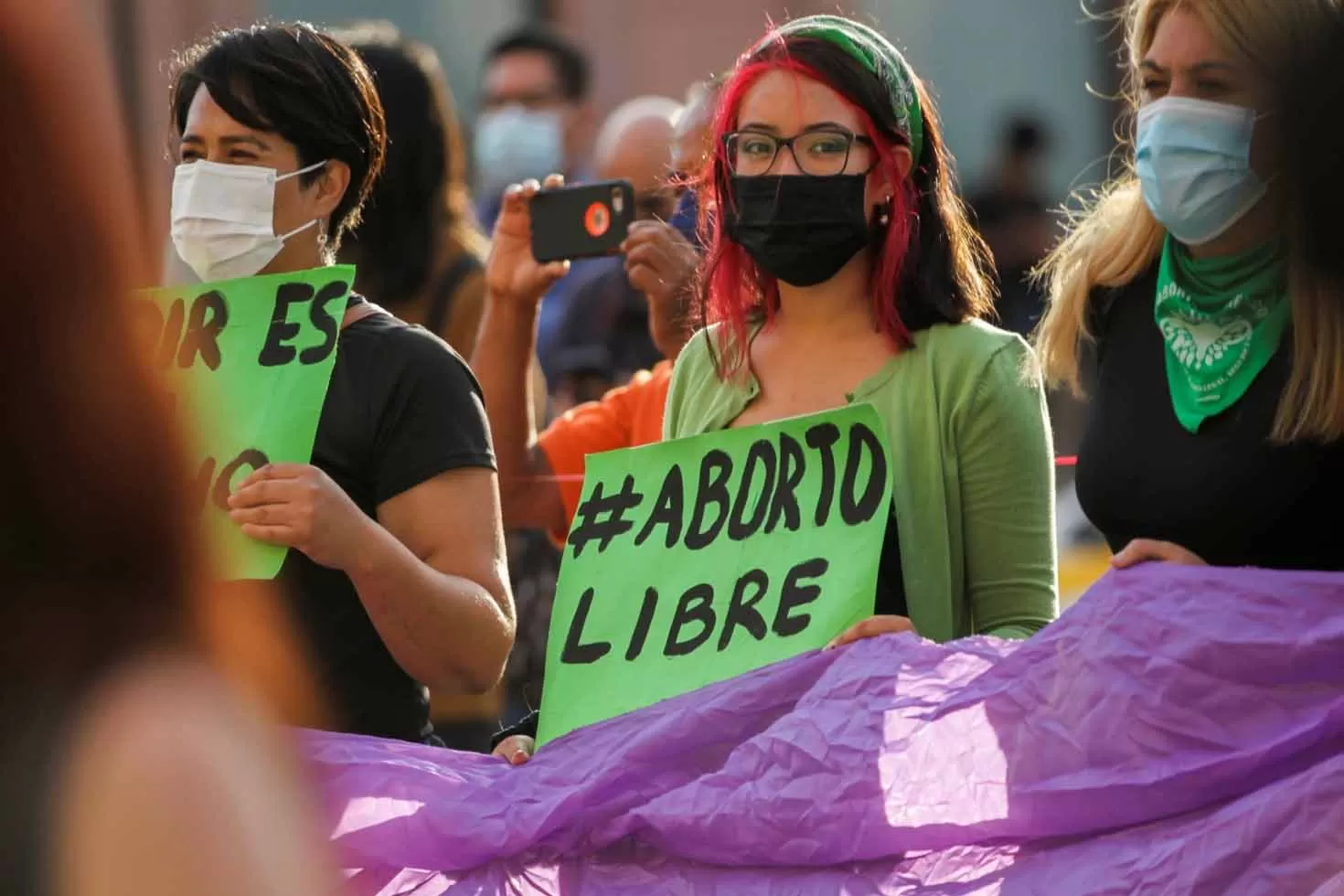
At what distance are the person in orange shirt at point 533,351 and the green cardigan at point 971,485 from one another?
0.99m

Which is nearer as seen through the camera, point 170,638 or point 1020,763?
point 170,638

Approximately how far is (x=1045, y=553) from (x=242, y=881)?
6.82 feet

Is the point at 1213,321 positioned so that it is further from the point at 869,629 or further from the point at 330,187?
the point at 330,187

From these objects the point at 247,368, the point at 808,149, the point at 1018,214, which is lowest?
the point at 1018,214

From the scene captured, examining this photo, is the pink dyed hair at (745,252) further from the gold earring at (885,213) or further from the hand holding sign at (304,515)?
the hand holding sign at (304,515)

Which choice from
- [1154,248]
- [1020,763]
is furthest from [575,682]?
[1154,248]

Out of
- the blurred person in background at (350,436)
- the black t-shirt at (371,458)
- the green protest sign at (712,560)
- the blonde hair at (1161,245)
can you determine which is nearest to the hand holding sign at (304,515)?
the blurred person in background at (350,436)

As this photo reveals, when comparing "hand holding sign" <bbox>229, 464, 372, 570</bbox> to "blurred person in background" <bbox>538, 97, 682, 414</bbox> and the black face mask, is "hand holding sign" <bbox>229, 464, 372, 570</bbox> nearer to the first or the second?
the black face mask

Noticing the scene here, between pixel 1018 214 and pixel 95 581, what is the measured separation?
9.00m

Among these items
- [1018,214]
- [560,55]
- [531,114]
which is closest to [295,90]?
[531,114]

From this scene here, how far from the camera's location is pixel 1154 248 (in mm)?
3490

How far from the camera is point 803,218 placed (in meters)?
3.57

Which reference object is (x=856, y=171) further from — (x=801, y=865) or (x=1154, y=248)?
(x=801, y=865)

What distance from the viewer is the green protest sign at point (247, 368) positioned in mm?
3279
